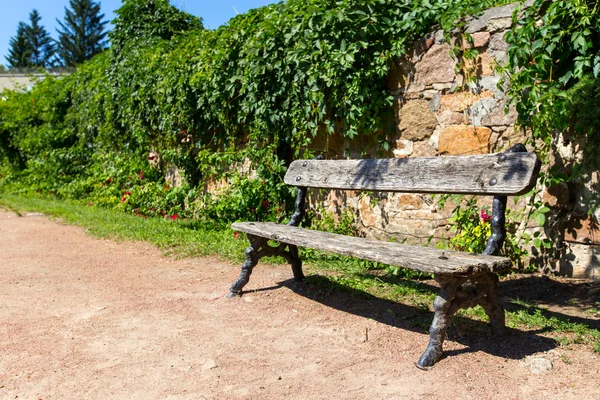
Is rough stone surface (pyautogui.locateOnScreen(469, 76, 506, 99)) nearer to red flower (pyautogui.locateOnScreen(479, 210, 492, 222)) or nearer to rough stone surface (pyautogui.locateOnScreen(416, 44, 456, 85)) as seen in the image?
rough stone surface (pyautogui.locateOnScreen(416, 44, 456, 85))

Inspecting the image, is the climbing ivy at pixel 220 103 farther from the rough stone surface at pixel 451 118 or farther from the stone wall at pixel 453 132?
the rough stone surface at pixel 451 118

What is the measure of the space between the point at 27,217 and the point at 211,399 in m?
6.77

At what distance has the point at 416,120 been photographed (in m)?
4.82

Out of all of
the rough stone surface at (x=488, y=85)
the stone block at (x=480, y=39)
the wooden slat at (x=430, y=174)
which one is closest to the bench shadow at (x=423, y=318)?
the wooden slat at (x=430, y=174)

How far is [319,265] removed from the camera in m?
4.81

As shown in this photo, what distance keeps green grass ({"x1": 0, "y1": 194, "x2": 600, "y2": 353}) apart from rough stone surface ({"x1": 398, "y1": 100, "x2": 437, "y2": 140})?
116cm

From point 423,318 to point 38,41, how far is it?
63223 millimetres

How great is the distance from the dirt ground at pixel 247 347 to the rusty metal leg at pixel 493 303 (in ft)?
0.22

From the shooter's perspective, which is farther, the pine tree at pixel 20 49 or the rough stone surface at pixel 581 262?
the pine tree at pixel 20 49

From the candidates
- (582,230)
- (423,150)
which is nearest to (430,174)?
(582,230)

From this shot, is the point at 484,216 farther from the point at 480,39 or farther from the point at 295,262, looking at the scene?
the point at 295,262

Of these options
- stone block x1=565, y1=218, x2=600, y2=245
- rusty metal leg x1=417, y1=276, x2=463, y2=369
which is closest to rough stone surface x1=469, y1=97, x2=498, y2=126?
stone block x1=565, y1=218, x2=600, y2=245

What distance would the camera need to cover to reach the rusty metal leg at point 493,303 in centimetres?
285

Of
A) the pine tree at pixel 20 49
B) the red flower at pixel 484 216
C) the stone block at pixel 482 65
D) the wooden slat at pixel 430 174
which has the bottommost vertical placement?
the red flower at pixel 484 216
